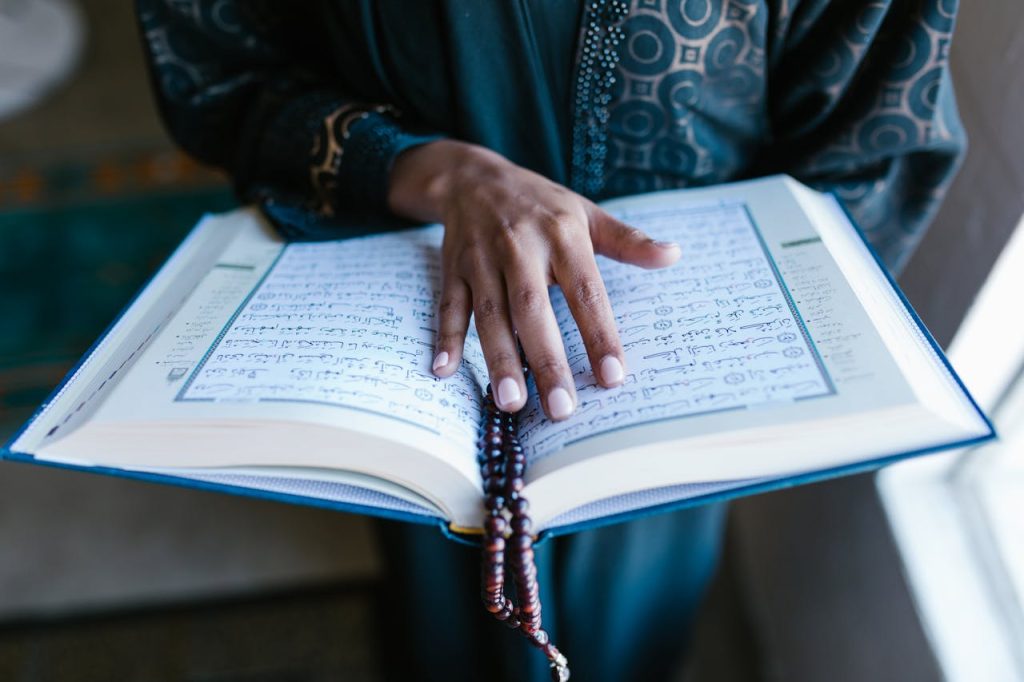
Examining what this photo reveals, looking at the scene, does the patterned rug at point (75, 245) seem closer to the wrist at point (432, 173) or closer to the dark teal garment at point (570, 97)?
the dark teal garment at point (570, 97)

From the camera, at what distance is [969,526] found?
74 cm

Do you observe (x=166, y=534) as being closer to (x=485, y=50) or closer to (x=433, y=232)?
(x=433, y=232)

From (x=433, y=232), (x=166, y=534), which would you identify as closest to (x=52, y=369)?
(x=166, y=534)

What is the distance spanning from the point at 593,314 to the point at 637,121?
18cm

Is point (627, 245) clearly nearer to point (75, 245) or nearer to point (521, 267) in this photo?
point (521, 267)

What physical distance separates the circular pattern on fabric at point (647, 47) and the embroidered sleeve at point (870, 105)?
8 cm

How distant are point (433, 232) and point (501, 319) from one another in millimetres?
148

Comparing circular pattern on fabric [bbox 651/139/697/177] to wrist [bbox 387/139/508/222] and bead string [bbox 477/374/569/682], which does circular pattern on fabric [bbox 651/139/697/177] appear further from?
bead string [bbox 477/374/569/682]

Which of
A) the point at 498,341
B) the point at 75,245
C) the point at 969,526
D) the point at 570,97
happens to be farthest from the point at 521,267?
the point at 75,245

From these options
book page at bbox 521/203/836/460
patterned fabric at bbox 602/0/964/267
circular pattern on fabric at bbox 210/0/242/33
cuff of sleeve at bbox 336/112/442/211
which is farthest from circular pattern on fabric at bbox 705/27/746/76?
circular pattern on fabric at bbox 210/0/242/33

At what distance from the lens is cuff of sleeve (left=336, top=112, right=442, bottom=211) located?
23.5 inches

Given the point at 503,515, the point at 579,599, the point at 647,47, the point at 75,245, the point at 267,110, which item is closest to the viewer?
the point at 503,515

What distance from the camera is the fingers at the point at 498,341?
47 cm

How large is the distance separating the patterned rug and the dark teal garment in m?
1.04
